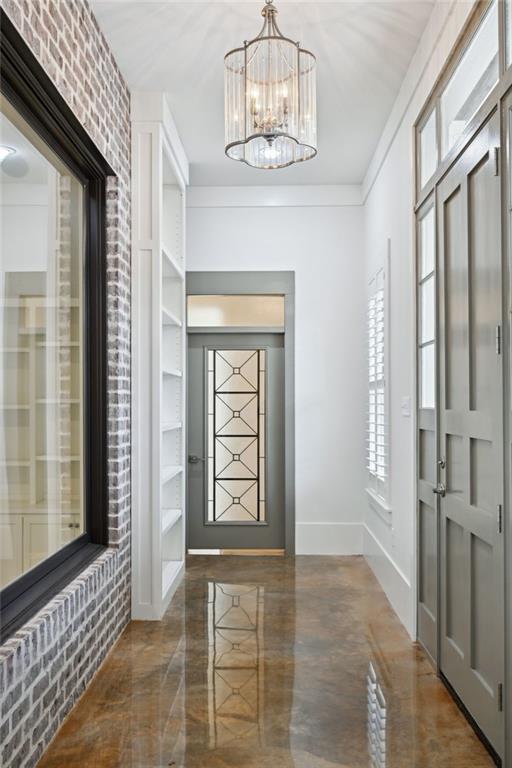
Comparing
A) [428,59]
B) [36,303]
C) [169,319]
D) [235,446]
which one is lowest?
[235,446]

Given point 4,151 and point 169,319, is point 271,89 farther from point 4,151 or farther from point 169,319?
point 169,319

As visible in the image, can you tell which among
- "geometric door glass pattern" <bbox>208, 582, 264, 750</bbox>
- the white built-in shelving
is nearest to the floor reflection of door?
"geometric door glass pattern" <bbox>208, 582, 264, 750</bbox>

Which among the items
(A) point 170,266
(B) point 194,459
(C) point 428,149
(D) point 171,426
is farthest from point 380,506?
(C) point 428,149

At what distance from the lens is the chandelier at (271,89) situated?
287 cm

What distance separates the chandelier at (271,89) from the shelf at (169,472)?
220 centimetres

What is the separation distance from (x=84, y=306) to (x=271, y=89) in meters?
1.43

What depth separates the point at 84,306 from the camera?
349 centimetres

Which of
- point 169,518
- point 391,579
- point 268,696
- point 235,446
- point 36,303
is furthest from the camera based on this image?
point 235,446

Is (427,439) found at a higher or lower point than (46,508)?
higher

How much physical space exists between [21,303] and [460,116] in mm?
2035

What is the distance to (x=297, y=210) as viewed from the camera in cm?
586

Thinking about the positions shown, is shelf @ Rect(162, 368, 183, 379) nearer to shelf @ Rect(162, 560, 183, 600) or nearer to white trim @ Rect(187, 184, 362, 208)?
shelf @ Rect(162, 560, 183, 600)

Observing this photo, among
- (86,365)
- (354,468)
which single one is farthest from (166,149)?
(354,468)

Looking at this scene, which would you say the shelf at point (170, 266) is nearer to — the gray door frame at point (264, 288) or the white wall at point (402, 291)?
the gray door frame at point (264, 288)
